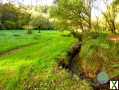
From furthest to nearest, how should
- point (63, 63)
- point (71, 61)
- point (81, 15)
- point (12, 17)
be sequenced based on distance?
point (12, 17)
point (81, 15)
point (71, 61)
point (63, 63)

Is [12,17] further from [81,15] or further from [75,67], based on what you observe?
[75,67]

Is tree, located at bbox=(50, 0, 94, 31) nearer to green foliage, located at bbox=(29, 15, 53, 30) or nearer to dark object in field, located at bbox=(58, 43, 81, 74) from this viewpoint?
dark object in field, located at bbox=(58, 43, 81, 74)

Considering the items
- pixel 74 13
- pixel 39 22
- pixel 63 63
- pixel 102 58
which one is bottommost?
pixel 63 63

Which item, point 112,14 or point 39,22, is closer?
point 112,14

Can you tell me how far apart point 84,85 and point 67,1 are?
19.3 meters

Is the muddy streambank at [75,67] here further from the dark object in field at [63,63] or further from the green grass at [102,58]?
the green grass at [102,58]

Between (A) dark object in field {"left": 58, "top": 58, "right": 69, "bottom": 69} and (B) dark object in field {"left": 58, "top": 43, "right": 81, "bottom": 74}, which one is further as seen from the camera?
(B) dark object in field {"left": 58, "top": 43, "right": 81, "bottom": 74}

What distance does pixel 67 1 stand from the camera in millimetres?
31922

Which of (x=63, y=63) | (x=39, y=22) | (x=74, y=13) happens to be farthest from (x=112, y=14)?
(x=39, y=22)

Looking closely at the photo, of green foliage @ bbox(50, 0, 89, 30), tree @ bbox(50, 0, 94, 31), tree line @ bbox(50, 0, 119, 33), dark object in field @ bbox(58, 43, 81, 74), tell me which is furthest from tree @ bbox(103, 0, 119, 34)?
dark object in field @ bbox(58, 43, 81, 74)

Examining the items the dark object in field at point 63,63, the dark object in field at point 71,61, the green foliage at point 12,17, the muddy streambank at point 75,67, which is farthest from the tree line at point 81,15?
the dark object in field at point 63,63

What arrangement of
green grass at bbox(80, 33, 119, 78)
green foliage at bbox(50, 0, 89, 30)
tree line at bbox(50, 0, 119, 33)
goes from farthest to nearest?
green foliage at bbox(50, 0, 89, 30) → tree line at bbox(50, 0, 119, 33) → green grass at bbox(80, 33, 119, 78)

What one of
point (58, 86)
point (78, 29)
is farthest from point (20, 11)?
point (58, 86)

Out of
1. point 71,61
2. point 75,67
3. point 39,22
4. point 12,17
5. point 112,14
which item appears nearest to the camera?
point 75,67
